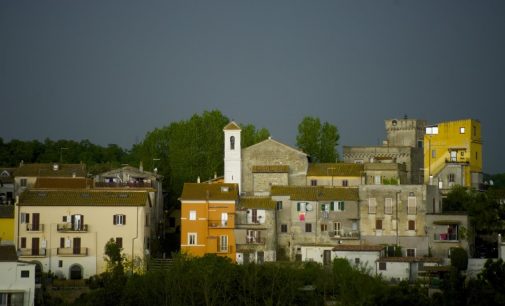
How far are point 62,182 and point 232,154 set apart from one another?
11774mm

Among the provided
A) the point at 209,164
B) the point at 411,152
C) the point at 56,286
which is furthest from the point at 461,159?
the point at 56,286

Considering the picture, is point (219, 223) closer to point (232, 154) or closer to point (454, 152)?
point (232, 154)

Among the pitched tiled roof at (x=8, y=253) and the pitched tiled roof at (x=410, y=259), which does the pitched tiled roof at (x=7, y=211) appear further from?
the pitched tiled roof at (x=410, y=259)

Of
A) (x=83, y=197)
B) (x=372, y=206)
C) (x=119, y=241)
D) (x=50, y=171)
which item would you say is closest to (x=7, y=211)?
(x=83, y=197)

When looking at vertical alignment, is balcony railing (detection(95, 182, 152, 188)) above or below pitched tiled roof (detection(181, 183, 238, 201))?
above

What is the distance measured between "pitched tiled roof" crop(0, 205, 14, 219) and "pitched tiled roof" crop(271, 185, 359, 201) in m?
17.0

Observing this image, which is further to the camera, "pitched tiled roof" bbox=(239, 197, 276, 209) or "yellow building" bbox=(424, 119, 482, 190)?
"yellow building" bbox=(424, 119, 482, 190)

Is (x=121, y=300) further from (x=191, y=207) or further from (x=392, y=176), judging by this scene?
(x=392, y=176)

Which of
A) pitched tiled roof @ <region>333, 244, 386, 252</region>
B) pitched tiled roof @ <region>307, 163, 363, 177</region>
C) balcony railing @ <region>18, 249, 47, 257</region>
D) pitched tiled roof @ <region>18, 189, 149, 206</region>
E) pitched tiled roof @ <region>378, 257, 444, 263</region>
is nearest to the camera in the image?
pitched tiled roof @ <region>378, 257, 444, 263</region>

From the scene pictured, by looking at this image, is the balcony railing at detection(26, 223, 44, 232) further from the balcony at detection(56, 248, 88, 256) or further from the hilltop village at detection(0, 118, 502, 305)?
the balcony at detection(56, 248, 88, 256)

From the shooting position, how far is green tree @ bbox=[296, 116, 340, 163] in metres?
97.1

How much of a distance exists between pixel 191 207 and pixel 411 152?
2062 centimetres

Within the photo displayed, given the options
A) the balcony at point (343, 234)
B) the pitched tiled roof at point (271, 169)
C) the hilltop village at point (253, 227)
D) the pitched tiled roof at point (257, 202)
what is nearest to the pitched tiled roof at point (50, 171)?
the hilltop village at point (253, 227)

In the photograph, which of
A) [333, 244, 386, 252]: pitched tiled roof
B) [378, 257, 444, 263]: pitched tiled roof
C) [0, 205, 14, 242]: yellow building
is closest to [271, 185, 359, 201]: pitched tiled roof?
[333, 244, 386, 252]: pitched tiled roof
